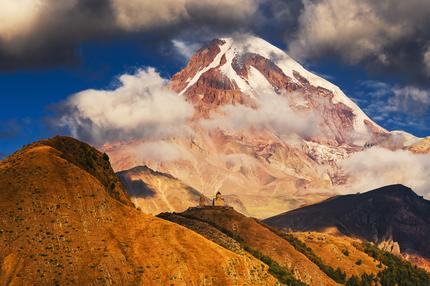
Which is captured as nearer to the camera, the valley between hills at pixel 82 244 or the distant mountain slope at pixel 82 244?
the distant mountain slope at pixel 82 244

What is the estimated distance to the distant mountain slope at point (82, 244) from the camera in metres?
167

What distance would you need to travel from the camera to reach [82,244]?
178250 millimetres

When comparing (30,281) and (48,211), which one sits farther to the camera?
(48,211)

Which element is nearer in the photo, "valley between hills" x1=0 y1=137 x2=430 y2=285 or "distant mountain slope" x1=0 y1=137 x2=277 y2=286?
"distant mountain slope" x1=0 y1=137 x2=277 y2=286

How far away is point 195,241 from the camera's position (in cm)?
19850

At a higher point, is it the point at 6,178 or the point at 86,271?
the point at 6,178

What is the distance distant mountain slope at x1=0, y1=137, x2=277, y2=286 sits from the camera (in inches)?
6590

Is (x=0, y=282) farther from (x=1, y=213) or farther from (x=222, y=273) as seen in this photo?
(x=222, y=273)

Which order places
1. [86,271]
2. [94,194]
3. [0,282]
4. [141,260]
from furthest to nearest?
[94,194]
[141,260]
[86,271]
[0,282]

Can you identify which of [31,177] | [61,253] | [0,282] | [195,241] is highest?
[31,177]

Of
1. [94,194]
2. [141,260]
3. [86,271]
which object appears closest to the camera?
[86,271]

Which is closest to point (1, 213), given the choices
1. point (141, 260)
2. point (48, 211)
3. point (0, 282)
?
point (48, 211)

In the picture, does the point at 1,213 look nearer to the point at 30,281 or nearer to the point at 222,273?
the point at 30,281

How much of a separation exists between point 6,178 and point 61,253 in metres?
33.8
